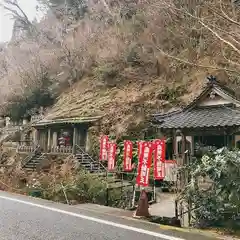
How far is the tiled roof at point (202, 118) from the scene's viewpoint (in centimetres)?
1483

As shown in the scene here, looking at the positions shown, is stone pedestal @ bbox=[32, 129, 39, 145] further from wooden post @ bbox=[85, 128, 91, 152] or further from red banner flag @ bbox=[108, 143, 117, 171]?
red banner flag @ bbox=[108, 143, 117, 171]

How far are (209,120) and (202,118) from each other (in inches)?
23.9

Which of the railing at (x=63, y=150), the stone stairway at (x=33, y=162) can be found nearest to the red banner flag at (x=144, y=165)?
the stone stairway at (x=33, y=162)

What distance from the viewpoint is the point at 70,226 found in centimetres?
736

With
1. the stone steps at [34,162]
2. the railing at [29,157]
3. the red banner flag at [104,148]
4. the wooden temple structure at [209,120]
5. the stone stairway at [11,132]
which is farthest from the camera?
the stone stairway at [11,132]

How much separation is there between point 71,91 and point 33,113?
5.49 metres

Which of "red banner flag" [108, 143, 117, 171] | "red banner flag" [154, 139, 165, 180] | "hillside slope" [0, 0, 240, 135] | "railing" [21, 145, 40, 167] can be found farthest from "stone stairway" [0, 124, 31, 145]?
"red banner flag" [154, 139, 165, 180]

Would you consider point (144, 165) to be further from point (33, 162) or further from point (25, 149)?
point (25, 149)

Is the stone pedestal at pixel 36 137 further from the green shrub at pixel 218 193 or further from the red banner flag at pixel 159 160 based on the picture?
the green shrub at pixel 218 193

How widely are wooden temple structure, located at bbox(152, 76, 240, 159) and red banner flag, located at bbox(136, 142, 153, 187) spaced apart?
16.0 ft

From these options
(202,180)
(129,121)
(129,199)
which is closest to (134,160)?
(129,121)

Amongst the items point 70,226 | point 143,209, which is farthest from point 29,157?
point 70,226

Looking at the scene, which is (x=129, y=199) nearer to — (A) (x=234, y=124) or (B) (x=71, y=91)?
(A) (x=234, y=124)

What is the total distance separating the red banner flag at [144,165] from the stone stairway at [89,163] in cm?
1042
